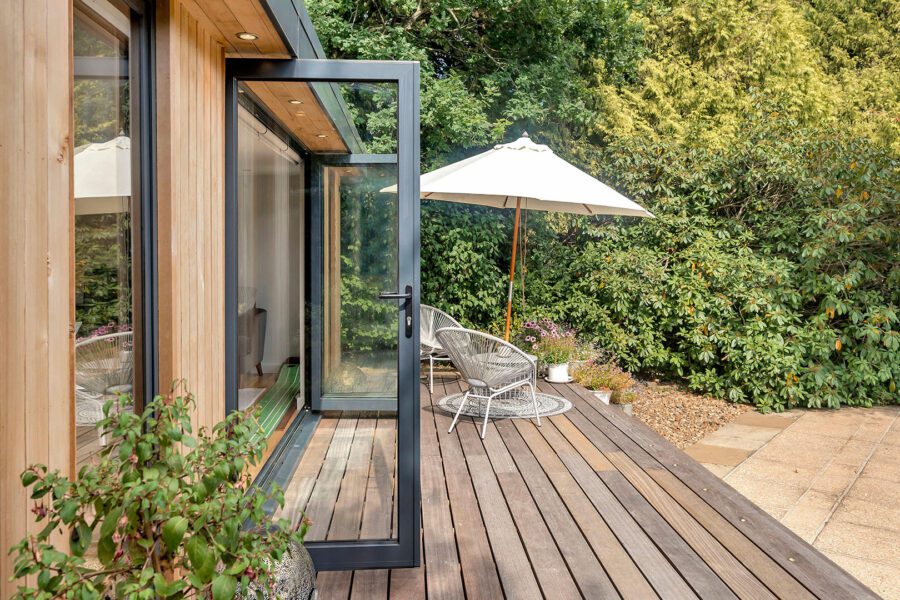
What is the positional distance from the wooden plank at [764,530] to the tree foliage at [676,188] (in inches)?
120

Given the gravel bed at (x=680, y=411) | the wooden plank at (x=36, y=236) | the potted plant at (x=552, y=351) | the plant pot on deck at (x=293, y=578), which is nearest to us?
the wooden plank at (x=36, y=236)

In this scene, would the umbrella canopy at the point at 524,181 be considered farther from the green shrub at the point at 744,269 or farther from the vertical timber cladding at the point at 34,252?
the vertical timber cladding at the point at 34,252

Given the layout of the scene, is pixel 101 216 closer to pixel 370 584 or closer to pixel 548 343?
pixel 370 584

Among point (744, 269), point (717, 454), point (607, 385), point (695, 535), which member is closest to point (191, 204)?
point (695, 535)

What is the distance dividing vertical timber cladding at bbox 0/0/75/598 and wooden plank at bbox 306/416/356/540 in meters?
1.46

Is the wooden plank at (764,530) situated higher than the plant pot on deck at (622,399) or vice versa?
the wooden plank at (764,530)

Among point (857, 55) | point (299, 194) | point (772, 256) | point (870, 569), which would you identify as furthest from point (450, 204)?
point (857, 55)

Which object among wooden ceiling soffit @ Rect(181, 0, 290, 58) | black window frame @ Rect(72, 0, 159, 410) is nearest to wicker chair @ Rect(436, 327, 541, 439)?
wooden ceiling soffit @ Rect(181, 0, 290, 58)

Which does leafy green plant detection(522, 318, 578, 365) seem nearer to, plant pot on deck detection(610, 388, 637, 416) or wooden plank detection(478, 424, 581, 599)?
plant pot on deck detection(610, 388, 637, 416)

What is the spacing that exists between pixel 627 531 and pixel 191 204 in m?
2.29

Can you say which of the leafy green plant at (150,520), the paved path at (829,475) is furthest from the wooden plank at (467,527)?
the paved path at (829,475)

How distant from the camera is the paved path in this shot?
3.69 metres

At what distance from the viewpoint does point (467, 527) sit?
3131mm

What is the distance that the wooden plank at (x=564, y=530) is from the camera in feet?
8.49
